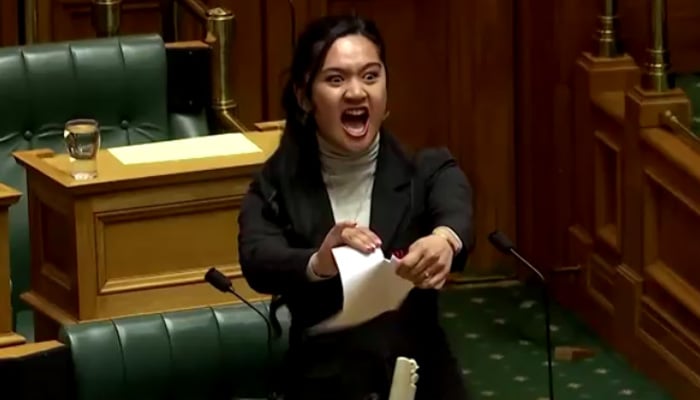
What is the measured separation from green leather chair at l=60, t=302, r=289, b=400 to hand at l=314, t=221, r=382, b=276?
96 cm

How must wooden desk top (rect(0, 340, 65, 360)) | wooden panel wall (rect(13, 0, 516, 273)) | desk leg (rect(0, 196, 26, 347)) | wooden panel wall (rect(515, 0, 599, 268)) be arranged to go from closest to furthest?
wooden desk top (rect(0, 340, 65, 360)), desk leg (rect(0, 196, 26, 347)), wooden panel wall (rect(515, 0, 599, 268)), wooden panel wall (rect(13, 0, 516, 273))

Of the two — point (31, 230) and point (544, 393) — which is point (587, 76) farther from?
point (31, 230)

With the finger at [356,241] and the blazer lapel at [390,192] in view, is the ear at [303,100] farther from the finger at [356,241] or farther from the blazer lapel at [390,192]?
the finger at [356,241]

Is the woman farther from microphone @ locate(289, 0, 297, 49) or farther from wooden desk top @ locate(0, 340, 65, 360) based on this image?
microphone @ locate(289, 0, 297, 49)

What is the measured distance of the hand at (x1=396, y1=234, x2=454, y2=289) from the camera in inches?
92.7

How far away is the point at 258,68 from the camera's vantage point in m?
5.12

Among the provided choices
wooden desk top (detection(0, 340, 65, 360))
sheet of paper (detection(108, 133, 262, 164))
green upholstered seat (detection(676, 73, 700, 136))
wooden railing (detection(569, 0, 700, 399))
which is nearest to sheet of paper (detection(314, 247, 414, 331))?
wooden desk top (detection(0, 340, 65, 360))

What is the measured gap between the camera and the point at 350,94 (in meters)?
2.54

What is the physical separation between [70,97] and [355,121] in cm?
171

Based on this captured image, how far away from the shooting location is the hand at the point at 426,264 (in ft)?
7.72

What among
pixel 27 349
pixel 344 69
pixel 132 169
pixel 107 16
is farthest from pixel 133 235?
pixel 344 69

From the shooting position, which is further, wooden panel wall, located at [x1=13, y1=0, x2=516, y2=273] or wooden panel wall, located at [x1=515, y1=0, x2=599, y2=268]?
wooden panel wall, located at [x1=13, y1=0, x2=516, y2=273]

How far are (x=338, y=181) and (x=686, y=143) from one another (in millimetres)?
1986

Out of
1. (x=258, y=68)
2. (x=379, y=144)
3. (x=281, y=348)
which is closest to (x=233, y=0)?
(x=258, y=68)
